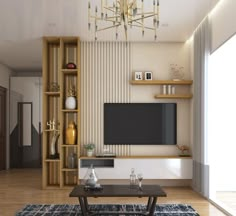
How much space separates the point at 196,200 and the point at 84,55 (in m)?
3.37

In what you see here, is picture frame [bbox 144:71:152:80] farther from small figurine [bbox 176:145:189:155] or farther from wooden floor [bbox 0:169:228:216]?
wooden floor [bbox 0:169:228:216]

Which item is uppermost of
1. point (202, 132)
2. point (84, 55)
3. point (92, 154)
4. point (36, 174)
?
point (84, 55)

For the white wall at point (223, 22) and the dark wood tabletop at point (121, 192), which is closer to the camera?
the dark wood tabletop at point (121, 192)

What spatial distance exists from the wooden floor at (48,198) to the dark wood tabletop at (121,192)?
861 mm

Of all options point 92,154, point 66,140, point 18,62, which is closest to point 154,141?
point 92,154

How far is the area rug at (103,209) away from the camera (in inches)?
189

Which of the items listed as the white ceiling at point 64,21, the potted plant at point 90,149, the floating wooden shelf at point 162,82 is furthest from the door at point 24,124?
the floating wooden shelf at point 162,82

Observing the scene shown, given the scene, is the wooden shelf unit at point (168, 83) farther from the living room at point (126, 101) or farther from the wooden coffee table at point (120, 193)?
the wooden coffee table at point (120, 193)

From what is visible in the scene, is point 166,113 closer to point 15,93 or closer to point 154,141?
point 154,141

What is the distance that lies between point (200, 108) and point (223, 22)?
5.03ft

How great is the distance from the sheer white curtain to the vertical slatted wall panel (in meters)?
1.34

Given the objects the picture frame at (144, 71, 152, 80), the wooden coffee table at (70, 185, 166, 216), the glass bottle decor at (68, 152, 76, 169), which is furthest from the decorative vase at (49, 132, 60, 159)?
the wooden coffee table at (70, 185, 166, 216)

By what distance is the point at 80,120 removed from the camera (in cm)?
692

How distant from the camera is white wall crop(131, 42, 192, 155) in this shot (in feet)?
22.8
